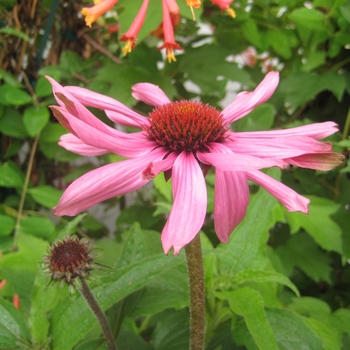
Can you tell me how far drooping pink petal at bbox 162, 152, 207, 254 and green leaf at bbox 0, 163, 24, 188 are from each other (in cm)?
48

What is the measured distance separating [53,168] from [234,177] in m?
0.66

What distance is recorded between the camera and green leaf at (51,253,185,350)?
0.33 metres

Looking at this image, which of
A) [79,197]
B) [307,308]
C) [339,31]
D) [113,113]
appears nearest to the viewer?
[79,197]

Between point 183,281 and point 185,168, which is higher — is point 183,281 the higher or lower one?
the lower one

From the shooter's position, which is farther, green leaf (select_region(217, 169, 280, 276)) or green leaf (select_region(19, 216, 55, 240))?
green leaf (select_region(19, 216, 55, 240))

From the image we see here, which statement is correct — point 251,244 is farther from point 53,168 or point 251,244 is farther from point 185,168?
point 53,168

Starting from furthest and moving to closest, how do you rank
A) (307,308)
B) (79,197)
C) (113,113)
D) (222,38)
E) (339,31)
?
(222,38), (339,31), (307,308), (113,113), (79,197)

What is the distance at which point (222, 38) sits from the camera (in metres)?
0.86

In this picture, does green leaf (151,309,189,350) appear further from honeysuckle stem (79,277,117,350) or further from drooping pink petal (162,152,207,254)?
drooping pink petal (162,152,207,254)

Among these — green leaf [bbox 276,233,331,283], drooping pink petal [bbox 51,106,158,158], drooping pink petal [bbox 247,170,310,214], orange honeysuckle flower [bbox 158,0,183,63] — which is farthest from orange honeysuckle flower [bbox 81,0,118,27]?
green leaf [bbox 276,233,331,283]

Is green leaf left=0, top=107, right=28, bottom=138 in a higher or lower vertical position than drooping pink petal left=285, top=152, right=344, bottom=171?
lower

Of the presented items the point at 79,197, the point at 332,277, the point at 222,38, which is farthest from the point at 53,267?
the point at 222,38

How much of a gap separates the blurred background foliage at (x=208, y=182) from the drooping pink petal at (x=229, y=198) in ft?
0.45

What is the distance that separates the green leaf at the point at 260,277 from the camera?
0.38 meters
